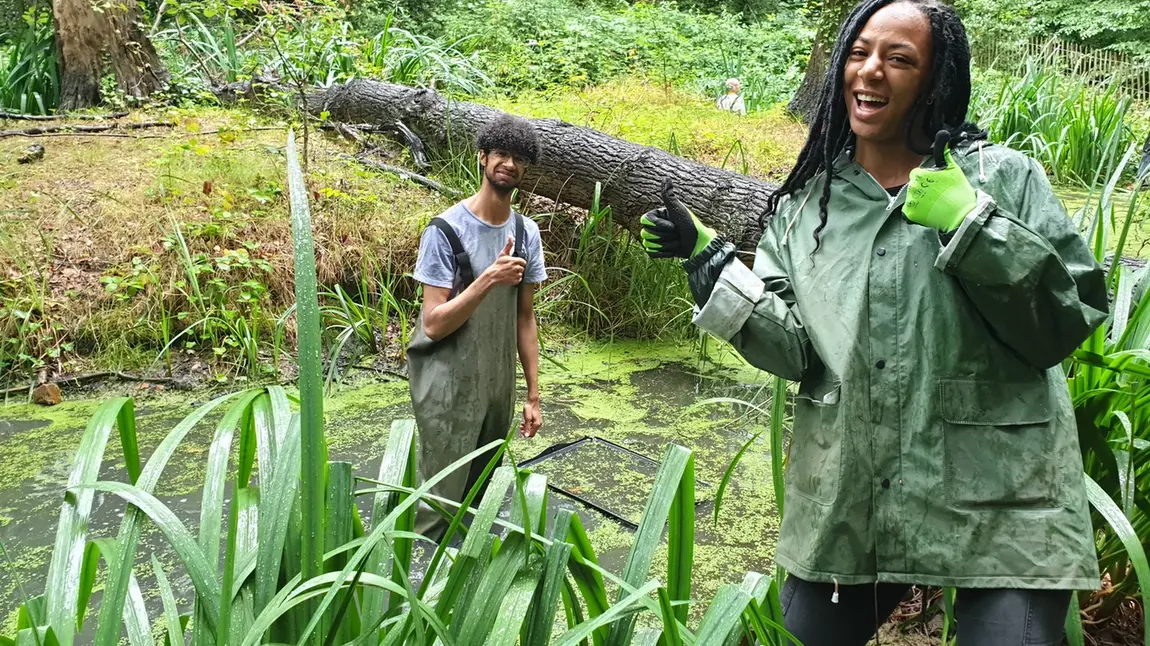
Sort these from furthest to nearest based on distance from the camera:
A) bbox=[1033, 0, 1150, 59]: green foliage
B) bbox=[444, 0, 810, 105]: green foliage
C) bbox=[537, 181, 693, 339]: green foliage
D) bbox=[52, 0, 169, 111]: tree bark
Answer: bbox=[1033, 0, 1150, 59]: green foliage → bbox=[444, 0, 810, 105]: green foliage → bbox=[52, 0, 169, 111]: tree bark → bbox=[537, 181, 693, 339]: green foliage

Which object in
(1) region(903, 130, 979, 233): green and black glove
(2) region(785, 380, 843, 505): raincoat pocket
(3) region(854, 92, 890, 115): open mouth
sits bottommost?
(2) region(785, 380, 843, 505): raincoat pocket

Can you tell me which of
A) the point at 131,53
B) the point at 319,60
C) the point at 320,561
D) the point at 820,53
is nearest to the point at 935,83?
the point at 320,561

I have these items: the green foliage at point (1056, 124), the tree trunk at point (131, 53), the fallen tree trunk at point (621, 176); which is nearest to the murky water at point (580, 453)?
the fallen tree trunk at point (621, 176)

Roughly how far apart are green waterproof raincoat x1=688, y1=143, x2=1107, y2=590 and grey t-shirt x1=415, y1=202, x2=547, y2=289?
1098 mm

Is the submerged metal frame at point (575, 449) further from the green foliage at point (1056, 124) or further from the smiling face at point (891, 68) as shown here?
the green foliage at point (1056, 124)

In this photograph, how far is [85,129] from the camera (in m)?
6.79

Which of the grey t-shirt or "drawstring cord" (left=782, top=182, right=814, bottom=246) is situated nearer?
"drawstring cord" (left=782, top=182, right=814, bottom=246)

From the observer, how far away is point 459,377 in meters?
2.54

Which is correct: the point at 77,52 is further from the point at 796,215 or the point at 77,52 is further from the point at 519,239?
the point at 796,215

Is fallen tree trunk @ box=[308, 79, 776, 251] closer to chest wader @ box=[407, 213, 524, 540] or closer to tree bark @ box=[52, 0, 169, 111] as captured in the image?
chest wader @ box=[407, 213, 524, 540]

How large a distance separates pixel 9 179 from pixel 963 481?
19.5 ft

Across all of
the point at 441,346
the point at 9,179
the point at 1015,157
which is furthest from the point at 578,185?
the point at 1015,157

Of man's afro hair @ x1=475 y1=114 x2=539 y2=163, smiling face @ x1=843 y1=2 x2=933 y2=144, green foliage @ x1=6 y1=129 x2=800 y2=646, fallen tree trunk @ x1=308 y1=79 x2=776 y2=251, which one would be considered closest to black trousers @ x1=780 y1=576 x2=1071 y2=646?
green foliage @ x1=6 y1=129 x2=800 y2=646

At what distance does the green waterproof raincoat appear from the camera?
1.34 m
